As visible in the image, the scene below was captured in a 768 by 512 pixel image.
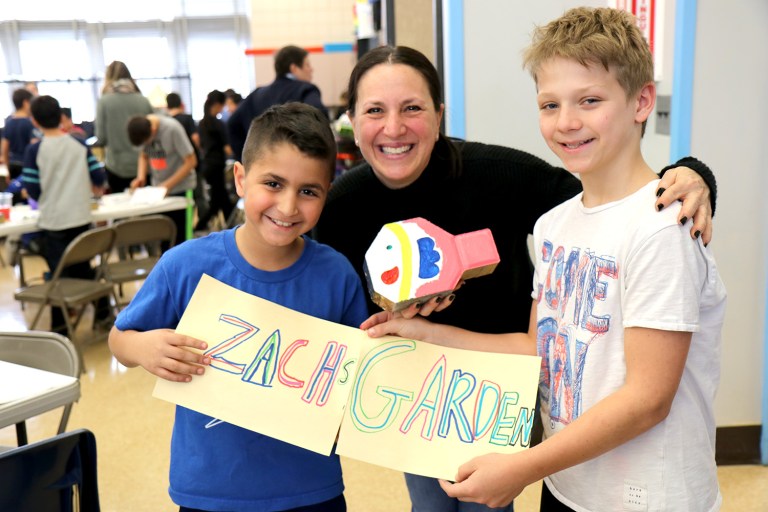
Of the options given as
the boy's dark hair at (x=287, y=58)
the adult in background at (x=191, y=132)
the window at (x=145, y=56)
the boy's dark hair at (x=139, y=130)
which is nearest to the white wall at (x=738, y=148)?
the boy's dark hair at (x=287, y=58)

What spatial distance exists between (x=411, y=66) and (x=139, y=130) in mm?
4106

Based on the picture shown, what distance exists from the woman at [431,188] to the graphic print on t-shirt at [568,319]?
0.92 ft

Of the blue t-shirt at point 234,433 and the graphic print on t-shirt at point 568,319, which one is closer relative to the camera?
the graphic print on t-shirt at point 568,319

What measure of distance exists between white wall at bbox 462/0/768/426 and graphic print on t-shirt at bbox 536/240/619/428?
1616mm

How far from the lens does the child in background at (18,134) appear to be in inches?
278

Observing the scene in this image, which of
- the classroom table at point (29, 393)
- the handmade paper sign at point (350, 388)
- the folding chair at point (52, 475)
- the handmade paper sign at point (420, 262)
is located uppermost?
the handmade paper sign at point (420, 262)

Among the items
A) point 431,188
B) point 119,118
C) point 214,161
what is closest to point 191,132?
point 214,161

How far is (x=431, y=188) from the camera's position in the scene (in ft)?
4.76

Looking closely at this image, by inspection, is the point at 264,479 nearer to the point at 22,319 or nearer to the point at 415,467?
the point at 415,467

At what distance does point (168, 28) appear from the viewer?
12297 millimetres

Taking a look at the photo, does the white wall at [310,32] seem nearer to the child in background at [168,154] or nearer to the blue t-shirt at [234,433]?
the child in background at [168,154]

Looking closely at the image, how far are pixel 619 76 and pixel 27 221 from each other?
406cm

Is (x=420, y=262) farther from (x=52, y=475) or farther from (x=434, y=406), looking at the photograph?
(x=52, y=475)

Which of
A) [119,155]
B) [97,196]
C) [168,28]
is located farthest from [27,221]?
[168,28]
